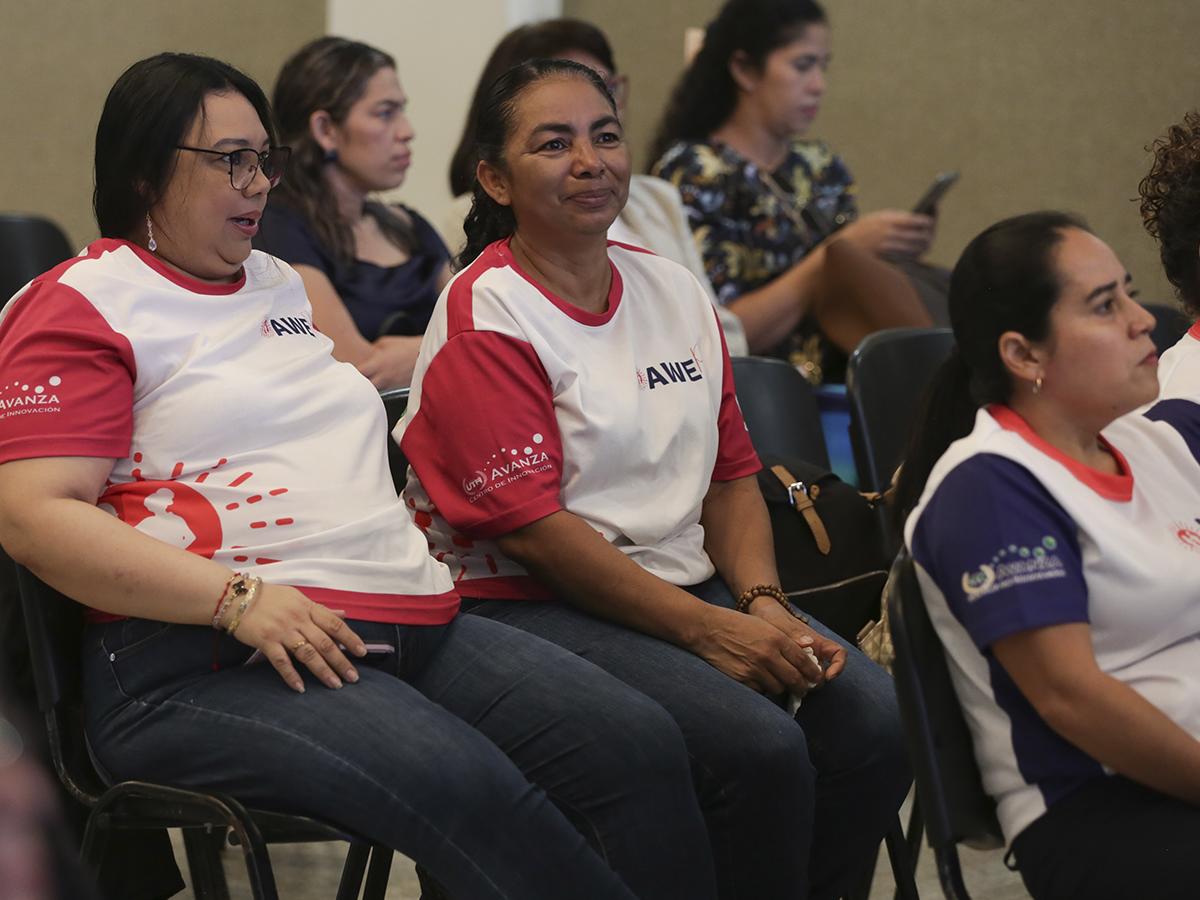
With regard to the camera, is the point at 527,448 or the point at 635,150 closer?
the point at 527,448

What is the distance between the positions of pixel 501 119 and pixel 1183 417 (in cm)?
101

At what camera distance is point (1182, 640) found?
4.97ft

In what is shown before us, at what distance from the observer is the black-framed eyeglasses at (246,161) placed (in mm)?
1854

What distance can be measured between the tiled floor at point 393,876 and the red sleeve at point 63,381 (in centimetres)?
112

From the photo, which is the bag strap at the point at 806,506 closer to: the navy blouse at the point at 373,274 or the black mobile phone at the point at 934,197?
the navy blouse at the point at 373,274

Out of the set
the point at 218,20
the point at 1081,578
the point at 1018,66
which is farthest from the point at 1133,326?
the point at 218,20

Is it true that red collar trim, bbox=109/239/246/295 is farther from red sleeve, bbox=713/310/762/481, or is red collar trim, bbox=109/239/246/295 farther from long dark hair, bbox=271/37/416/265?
long dark hair, bbox=271/37/416/265

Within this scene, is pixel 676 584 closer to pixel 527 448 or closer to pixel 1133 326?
pixel 527 448

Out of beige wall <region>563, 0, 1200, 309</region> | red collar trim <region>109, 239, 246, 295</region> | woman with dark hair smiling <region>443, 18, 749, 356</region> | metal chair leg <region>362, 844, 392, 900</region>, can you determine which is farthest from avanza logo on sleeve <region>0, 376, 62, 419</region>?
beige wall <region>563, 0, 1200, 309</region>

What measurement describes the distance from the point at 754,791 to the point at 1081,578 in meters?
0.54

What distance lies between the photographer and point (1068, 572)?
4.64 ft

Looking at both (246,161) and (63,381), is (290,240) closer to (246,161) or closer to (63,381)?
(246,161)

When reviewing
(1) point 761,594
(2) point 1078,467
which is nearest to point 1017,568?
(2) point 1078,467

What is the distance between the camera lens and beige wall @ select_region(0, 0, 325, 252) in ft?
14.5
